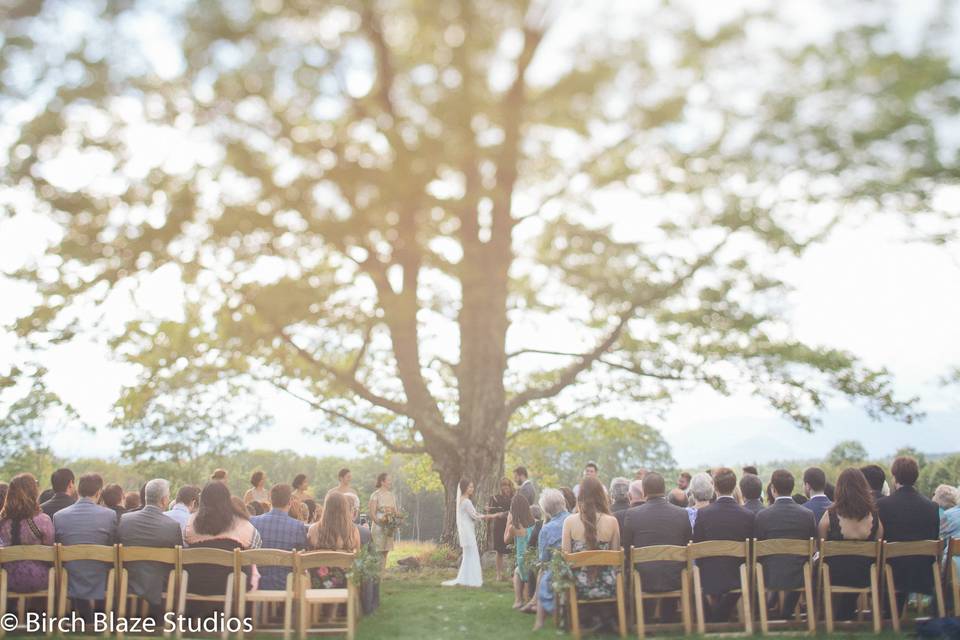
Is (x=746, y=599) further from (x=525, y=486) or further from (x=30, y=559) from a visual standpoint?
(x=30, y=559)

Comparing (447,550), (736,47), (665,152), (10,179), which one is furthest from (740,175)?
(10,179)

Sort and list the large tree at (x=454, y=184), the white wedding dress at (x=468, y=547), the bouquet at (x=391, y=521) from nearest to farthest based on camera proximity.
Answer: the large tree at (x=454, y=184) < the white wedding dress at (x=468, y=547) < the bouquet at (x=391, y=521)

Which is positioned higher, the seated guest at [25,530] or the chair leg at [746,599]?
the seated guest at [25,530]

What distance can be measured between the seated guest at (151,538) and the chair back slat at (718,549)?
16.0 ft

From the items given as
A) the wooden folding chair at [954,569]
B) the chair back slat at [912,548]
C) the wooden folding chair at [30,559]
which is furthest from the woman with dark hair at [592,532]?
the wooden folding chair at [30,559]

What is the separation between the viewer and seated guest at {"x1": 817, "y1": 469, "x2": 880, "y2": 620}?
769cm

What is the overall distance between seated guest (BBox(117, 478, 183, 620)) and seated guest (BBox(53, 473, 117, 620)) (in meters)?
0.22

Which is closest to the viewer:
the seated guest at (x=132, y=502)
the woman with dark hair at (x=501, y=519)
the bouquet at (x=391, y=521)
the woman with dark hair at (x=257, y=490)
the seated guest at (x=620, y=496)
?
the seated guest at (x=620, y=496)

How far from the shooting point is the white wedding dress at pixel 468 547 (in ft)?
39.7

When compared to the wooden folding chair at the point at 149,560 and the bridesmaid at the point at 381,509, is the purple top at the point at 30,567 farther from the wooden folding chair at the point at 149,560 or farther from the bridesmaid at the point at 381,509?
the bridesmaid at the point at 381,509

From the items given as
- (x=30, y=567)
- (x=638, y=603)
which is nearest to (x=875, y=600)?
(x=638, y=603)

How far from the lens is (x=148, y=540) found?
784 cm

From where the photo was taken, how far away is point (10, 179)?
8.50 m

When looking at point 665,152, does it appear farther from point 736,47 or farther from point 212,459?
point 212,459
